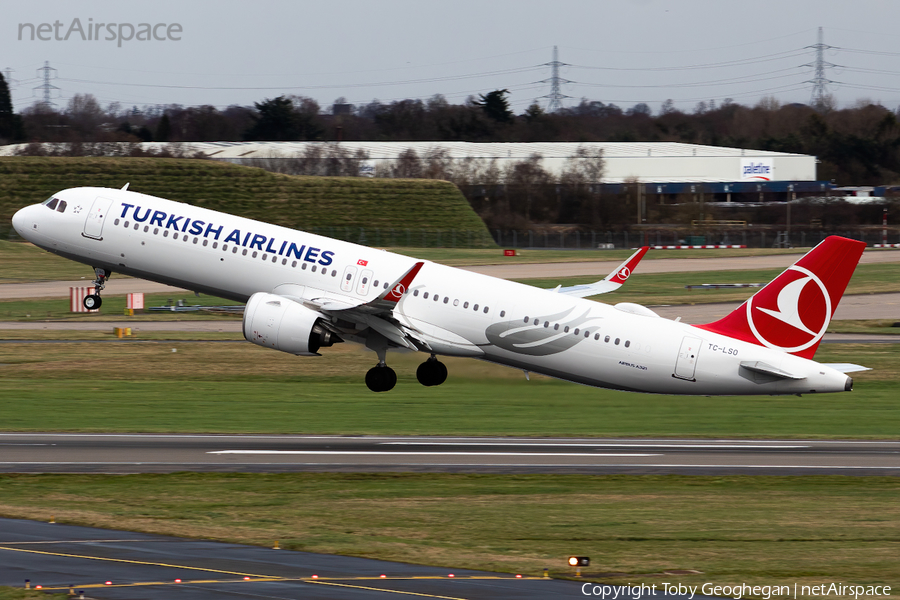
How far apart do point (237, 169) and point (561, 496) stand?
388 feet

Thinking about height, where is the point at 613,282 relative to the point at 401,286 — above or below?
below

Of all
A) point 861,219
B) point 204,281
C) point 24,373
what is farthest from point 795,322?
point 861,219

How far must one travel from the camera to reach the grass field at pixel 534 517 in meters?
23.7

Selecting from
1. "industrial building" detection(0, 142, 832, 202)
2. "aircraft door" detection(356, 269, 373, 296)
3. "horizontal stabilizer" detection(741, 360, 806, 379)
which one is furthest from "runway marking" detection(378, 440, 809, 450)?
"industrial building" detection(0, 142, 832, 202)

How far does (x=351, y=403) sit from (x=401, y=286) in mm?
12755

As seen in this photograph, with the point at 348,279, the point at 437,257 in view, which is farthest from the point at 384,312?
the point at 437,257

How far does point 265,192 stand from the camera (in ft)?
462

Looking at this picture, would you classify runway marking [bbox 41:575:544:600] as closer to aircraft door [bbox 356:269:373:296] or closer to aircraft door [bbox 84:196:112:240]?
aircraft door [bbox 356:269:373:296]

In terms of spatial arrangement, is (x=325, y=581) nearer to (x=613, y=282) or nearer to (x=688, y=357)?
(x=688, y=357)

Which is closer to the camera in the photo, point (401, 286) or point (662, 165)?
point (401, 286)

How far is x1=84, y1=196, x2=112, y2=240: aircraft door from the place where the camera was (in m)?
41.9

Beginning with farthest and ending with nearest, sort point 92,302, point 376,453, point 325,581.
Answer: point 92,302
point 376,453
point 325,581

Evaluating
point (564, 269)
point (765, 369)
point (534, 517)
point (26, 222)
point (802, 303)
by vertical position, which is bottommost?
point (534, 517)

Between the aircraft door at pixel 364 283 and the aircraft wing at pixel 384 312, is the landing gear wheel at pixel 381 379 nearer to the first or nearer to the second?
the aircraft wing at pixel 384 312
